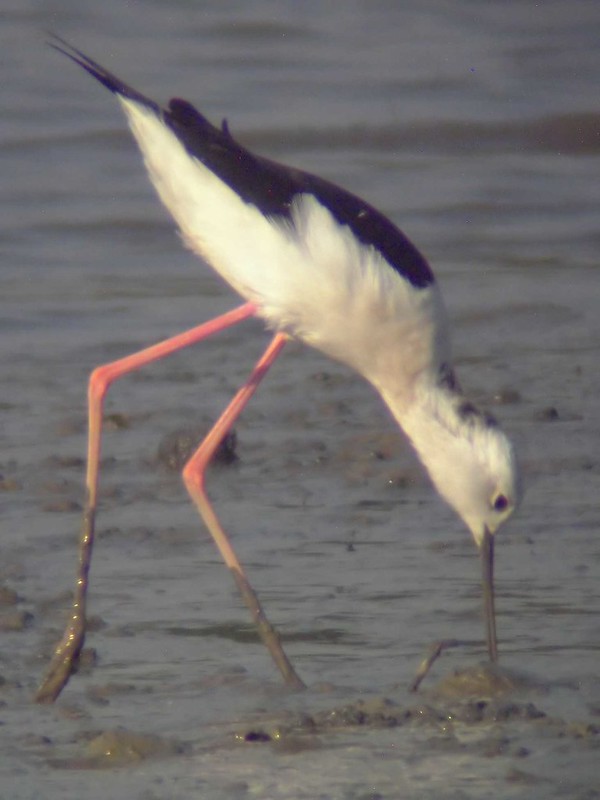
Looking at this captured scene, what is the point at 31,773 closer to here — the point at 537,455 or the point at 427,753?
the point at 427,753

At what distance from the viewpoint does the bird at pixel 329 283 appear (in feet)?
15.2

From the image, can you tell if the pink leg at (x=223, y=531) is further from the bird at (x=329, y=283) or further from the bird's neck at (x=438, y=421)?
the bird's neck at (x=438, y=421)

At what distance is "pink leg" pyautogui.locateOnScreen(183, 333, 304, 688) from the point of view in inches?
161

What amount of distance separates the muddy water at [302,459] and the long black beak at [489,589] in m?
0.05

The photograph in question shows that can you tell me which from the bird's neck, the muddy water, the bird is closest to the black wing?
the bird

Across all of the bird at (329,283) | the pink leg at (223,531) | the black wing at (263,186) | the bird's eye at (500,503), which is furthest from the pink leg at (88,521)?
the bird's eye at (500,503)

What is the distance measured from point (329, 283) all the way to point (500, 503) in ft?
2.39

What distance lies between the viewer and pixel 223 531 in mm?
4789

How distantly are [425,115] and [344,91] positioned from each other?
2.35 ft

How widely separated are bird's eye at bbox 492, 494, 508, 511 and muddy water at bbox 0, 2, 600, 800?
241 mm

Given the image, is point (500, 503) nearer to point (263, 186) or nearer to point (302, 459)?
point (263, 186)

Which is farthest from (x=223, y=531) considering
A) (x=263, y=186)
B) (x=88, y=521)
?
(x=263, y=186)

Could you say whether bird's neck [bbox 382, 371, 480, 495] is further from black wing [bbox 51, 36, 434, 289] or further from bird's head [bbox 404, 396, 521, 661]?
black wing [bbox 51, 36, 434, 289]

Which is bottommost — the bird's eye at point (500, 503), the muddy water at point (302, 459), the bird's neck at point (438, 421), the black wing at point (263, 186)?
→ the muddy water at point (302, 459)
